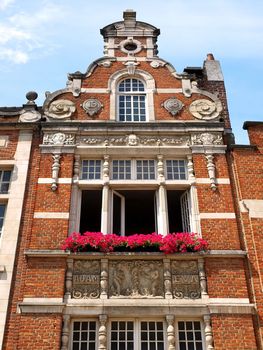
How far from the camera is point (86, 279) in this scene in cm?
935

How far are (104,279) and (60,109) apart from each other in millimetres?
5292

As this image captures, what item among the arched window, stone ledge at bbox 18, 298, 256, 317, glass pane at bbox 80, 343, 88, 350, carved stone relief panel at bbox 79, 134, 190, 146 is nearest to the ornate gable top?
the arched window

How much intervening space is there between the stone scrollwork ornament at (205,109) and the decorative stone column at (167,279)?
4.60m

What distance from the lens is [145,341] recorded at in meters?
8.77

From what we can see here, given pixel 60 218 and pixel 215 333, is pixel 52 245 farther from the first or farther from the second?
pixel 215 333

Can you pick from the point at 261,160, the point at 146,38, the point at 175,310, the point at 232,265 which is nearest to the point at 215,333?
the point at 175,310

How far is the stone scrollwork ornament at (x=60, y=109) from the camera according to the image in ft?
39.6

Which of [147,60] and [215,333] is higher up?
[147,60]

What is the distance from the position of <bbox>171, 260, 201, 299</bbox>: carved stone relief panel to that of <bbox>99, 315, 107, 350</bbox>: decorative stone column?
5.31 feet

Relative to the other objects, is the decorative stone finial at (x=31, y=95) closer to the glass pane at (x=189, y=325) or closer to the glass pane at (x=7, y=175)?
the glass pane at (x=7, y=175)

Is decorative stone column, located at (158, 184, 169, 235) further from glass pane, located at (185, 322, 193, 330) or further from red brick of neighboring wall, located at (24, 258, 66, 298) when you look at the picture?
red brick of neighboring wall, located at (24, 258, 66, 298)

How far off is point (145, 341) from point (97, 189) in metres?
3.99

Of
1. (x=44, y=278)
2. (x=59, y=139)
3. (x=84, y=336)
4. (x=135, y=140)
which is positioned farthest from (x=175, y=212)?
(x=84, y=336)

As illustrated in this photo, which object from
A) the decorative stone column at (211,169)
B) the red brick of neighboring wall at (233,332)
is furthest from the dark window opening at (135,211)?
the red brick of neighboring wall at (233,332)
